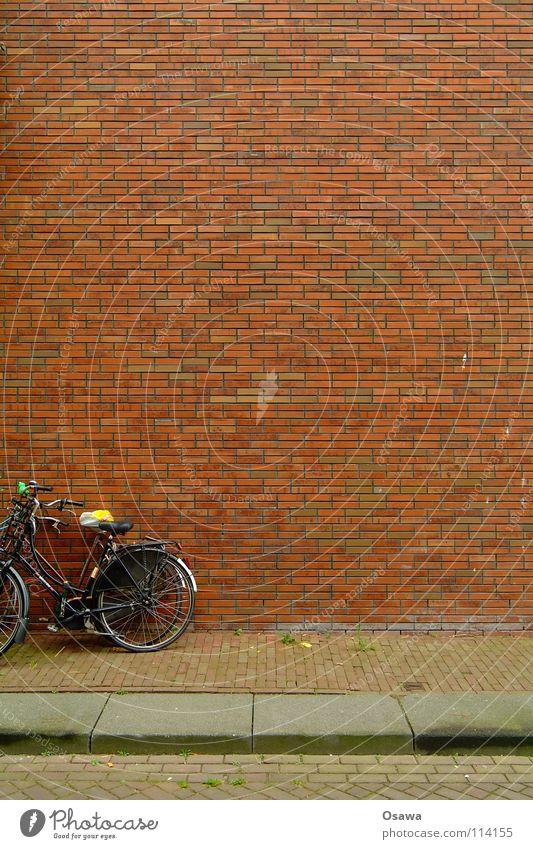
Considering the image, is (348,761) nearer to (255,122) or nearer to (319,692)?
(319,692)

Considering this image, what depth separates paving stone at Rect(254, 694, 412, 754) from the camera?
5164 millimetres

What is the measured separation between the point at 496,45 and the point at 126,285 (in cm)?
399

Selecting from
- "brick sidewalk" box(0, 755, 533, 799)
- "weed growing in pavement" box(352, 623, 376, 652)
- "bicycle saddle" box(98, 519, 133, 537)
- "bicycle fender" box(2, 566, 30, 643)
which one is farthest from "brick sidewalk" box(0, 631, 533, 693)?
"bicycle saddle" box(98, 519, 133, 537)

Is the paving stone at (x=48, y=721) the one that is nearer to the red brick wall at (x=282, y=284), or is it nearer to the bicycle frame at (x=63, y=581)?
the bicycle frame at (x=63, y=581)

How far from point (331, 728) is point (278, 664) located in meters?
1.27

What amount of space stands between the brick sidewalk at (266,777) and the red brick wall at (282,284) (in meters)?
2.21

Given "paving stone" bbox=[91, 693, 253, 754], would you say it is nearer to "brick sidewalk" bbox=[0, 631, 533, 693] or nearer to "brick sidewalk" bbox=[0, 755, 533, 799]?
"brick sidewalk" bbox=[0, 755, 533, 799]

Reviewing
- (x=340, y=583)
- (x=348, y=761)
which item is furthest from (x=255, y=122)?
(x=348, y=761)

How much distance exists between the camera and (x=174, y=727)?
17.4 ft

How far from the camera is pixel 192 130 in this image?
7.29 meters

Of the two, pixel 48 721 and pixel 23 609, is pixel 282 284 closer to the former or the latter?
pixel 23 609

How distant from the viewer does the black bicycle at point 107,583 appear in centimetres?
673

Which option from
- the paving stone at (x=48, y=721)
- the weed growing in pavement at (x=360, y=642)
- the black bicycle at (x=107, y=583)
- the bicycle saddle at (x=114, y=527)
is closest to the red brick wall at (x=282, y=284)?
the weed growing in pavement at (x=360, y=642)

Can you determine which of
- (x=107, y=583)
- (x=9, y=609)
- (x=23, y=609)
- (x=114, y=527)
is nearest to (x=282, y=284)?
(x=114, y=527)
